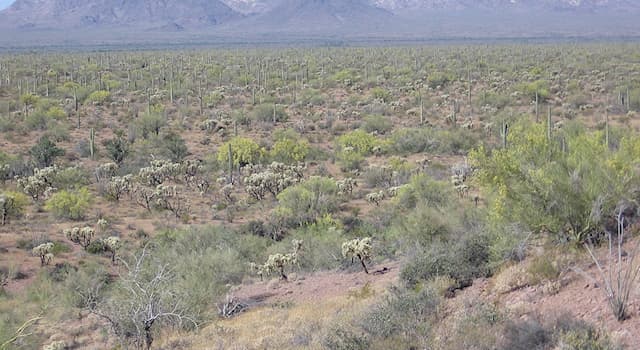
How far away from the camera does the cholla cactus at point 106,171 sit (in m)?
28.4

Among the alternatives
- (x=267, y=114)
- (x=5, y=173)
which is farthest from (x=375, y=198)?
A: (x=267, y=114)

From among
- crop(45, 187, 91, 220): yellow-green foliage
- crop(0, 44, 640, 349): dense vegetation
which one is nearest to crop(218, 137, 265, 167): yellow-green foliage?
crop(0, 44, 640, 349): dense vegetation

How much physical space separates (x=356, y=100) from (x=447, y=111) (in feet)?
24.5

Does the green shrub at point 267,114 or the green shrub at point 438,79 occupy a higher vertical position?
the green shrub at point 438,79

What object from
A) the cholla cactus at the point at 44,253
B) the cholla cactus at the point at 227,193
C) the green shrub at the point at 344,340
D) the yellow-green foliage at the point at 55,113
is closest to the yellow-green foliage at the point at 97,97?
the yellow-green foliage at the point at 55,113

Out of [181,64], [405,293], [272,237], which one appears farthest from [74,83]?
[405,293]

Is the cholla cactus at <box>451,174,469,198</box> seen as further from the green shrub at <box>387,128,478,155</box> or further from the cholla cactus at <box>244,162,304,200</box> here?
the green shrub at <box>387,128,478,155</box>

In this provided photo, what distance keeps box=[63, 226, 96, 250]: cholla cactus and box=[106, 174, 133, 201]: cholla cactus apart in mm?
5131

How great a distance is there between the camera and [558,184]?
36.2 feet

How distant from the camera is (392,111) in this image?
4341 centimetres

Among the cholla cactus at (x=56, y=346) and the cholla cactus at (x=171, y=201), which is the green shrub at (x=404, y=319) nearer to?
the cholla cactus at (x=56, y=346)

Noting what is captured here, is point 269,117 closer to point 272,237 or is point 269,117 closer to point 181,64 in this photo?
point 272,237

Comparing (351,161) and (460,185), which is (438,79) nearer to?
(351,161)

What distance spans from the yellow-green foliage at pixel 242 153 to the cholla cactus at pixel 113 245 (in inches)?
413
